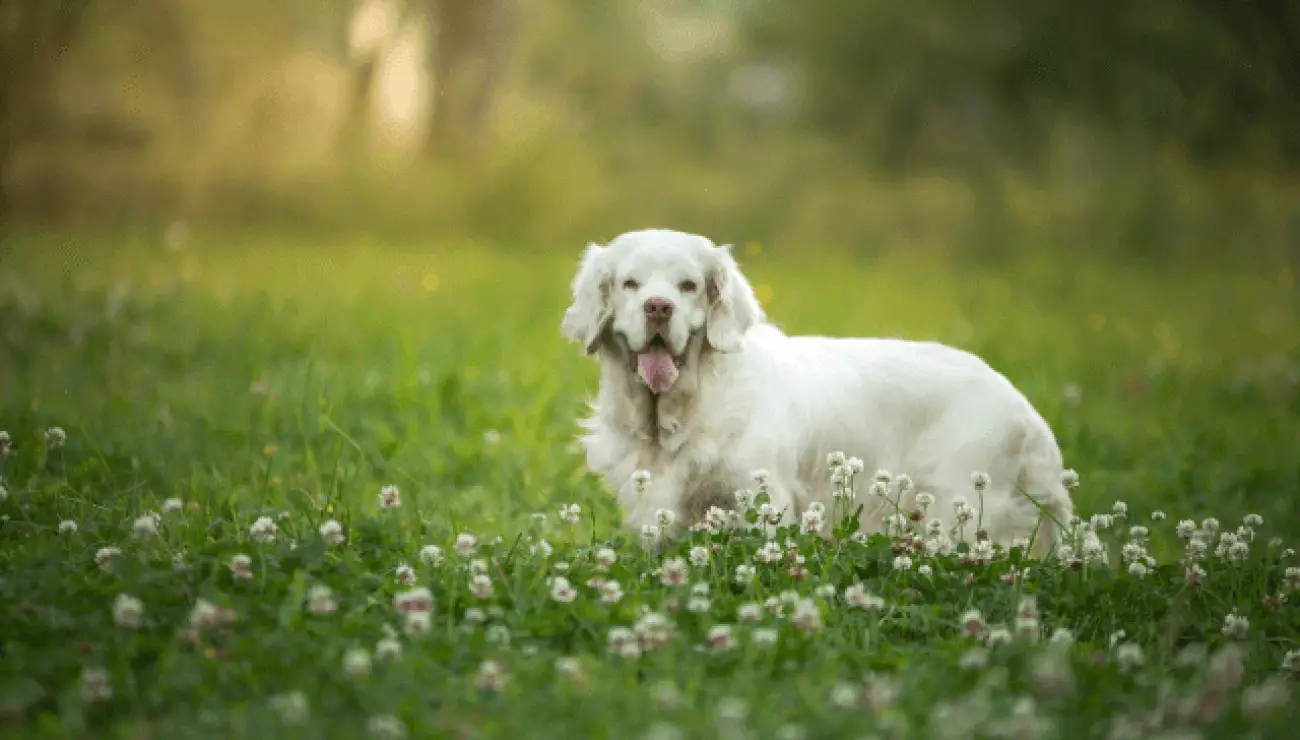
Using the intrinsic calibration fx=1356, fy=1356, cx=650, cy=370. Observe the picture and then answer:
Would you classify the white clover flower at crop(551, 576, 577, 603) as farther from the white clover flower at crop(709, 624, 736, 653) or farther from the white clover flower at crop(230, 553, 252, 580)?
the white clover flower at crop(230, 553, 252, 580)

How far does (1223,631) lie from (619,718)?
1.72 metres

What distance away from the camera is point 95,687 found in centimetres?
275

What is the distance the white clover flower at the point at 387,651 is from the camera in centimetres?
295

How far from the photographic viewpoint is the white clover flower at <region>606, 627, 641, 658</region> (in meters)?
3.08

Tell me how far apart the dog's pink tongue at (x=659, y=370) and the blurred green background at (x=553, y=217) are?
4.06 ft

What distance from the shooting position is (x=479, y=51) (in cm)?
1972

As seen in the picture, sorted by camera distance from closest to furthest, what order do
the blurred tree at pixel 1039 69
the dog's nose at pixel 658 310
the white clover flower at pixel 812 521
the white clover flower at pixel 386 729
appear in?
the white clover flower at pixel 386 729, the white clover flower at pixel 812 521, the dog's nose at pixel 658 310, the blurred tree at pixel 1039 69

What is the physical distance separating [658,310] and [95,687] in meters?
2.02

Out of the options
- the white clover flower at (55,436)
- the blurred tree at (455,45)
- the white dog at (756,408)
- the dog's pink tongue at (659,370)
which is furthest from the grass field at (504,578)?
the blurred tree at (455,45)

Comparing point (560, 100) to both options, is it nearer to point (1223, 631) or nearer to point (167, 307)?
point (167, 307)

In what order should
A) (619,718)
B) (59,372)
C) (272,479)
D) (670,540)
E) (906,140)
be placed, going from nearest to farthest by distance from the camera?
(619,718), (670,540), (272,479), (59,372), (906,140)

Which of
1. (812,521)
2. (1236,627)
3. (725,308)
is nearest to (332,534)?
(812,521)

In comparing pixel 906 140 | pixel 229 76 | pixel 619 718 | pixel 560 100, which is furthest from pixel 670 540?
pixel 560 100

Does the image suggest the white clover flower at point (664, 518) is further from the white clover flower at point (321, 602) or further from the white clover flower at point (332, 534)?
the white clover flower at point (321, 602)
